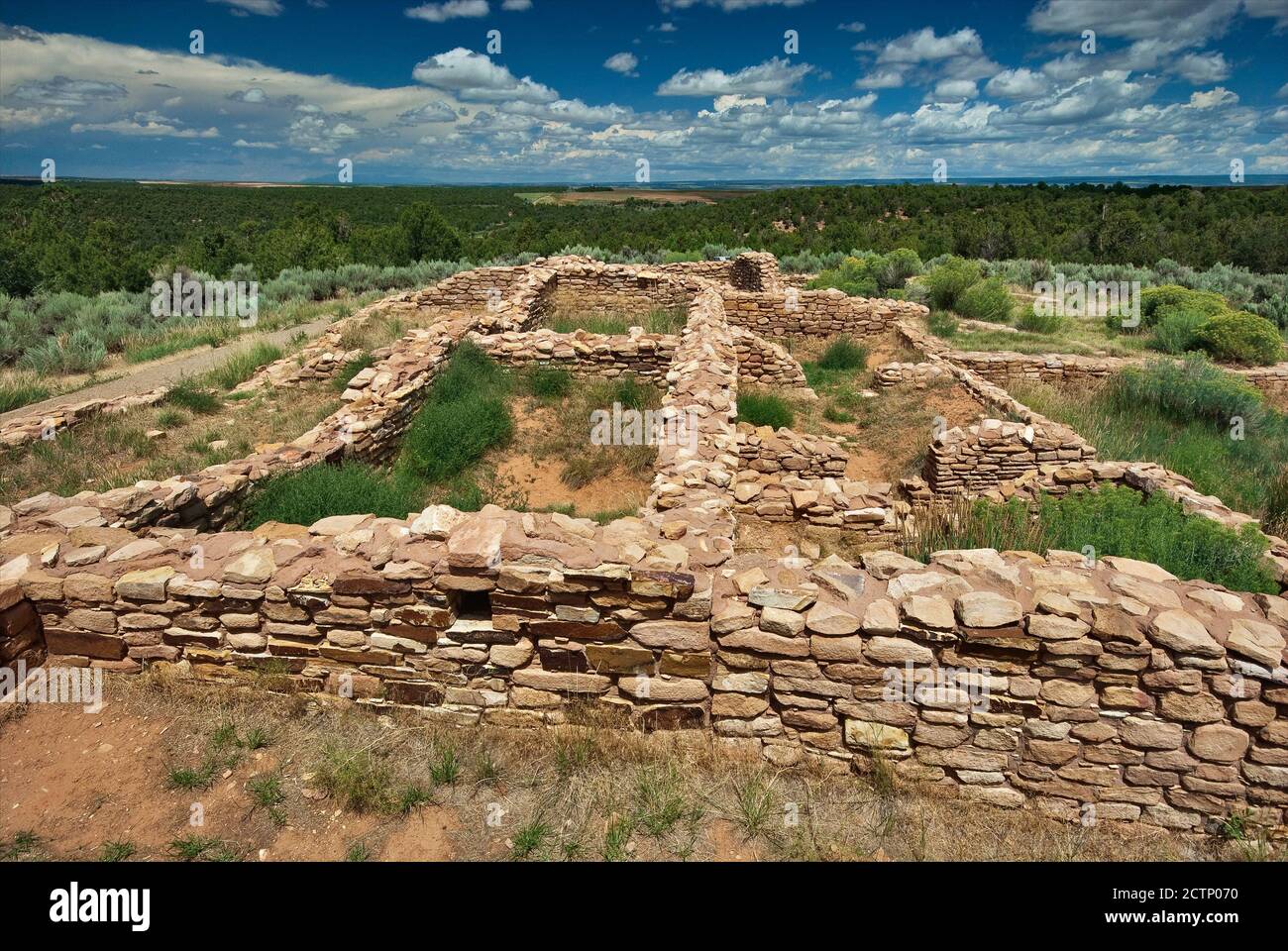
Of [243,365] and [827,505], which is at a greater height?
[243,365]

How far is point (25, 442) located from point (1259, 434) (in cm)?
1466

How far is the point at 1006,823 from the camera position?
10.3ft

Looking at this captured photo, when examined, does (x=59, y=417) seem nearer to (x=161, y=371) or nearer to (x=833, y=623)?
(x=161, y=371)

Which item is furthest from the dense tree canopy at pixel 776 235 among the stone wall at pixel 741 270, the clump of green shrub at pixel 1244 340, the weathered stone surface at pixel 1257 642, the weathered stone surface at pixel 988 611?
the weathered stone surface at pixel 1257 642

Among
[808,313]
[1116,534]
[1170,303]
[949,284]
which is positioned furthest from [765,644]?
[1170,303]

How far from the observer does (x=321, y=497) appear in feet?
16.8

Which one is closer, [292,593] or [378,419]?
[292,593]

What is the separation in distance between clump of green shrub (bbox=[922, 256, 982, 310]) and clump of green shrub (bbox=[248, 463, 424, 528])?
1449 cm

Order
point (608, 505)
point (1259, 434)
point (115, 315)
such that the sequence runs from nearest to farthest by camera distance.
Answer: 1. point (608, 505)
2. point (1259, 434)
3. point (115, 315)

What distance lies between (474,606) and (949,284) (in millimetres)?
15580

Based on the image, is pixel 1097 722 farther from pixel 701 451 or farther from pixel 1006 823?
pixel 701 451

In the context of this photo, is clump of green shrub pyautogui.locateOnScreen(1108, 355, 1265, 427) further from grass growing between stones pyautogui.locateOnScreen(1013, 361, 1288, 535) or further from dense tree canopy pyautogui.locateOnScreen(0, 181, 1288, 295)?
dense tree canopy pyautogui.locateOnScreen(0, 181, 1288, 295)

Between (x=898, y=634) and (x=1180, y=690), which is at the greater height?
(x=898, y=634)
